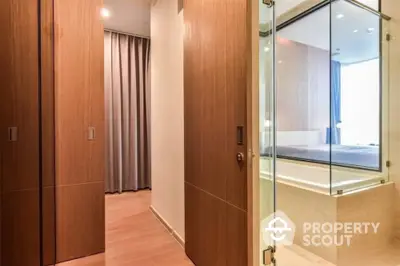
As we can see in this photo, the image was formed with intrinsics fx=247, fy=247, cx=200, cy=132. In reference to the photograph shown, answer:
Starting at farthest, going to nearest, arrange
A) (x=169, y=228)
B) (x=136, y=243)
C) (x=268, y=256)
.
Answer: (x=169, y=228)
(x=136, y=243)
(x=268, y=256)

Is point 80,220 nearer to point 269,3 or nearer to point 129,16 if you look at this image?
point 269,3

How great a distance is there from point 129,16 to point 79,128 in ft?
7.44

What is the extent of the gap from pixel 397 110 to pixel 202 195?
92.1 inches

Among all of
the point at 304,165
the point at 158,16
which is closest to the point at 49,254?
the point at 158,16

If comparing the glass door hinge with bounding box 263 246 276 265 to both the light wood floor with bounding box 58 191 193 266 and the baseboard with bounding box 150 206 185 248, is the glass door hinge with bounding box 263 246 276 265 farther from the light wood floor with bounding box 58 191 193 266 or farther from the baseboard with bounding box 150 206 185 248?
the baseboard with bounding box 150 206 185 248

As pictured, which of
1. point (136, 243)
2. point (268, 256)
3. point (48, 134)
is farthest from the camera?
point (136, 243)

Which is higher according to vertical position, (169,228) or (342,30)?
(342,30)

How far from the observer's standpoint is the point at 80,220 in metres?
2.20

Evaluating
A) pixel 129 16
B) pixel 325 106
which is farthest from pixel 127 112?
pixel 325 106

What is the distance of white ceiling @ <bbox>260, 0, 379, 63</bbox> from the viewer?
2.90 metres

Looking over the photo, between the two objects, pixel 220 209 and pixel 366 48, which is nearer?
pixel 220 209

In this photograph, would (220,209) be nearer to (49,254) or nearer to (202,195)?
(202,195)

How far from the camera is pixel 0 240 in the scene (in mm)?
1561

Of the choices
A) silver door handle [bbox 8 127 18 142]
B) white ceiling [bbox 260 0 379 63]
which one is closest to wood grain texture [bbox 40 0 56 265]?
silver door handle [bbox 8 127 18 142]
